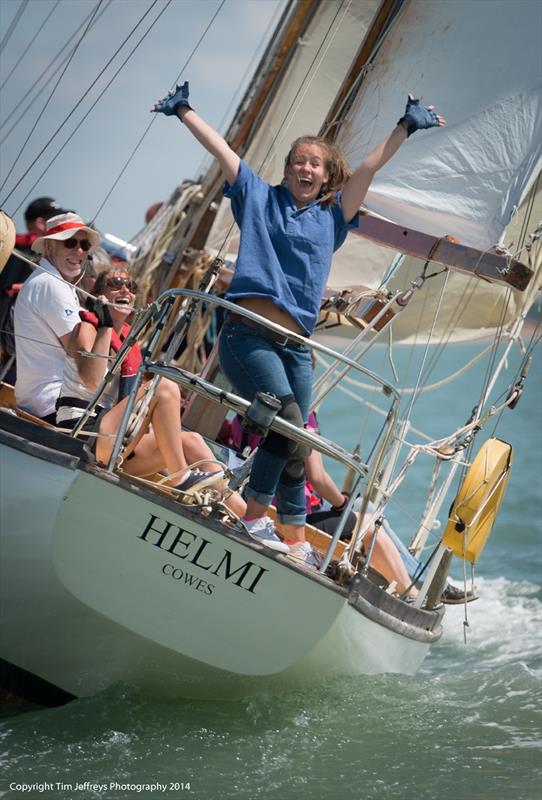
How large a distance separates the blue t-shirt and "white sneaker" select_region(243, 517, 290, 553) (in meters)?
Answer: 0.75

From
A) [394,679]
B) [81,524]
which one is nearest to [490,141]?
[394,679]

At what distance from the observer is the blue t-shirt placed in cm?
470

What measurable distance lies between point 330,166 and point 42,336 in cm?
135

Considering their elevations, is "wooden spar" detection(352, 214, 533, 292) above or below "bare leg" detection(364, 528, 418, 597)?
above

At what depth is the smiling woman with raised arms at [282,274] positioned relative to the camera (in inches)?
183

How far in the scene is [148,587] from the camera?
4.57 metres

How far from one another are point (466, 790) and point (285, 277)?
77.3 inches

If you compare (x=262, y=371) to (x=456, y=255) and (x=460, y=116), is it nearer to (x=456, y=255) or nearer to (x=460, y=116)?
(x=456, y=255)

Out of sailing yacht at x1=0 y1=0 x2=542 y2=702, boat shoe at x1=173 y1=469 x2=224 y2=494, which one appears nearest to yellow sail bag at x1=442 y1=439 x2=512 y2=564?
sailing yacht at x1=0 y1=0 x2=542 y2=702

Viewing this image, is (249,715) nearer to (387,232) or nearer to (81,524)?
(81,524)

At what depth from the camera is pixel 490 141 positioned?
644cm

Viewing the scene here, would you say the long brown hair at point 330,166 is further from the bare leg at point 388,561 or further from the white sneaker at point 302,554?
the bare leg at point 388,561

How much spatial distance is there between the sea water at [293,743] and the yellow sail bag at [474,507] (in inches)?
28.4

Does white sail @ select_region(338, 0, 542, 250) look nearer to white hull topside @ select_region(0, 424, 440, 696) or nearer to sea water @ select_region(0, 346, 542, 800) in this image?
sea water @ select_region(0, 346, 542, 800)
